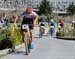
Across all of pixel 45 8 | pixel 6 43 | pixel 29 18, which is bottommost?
pixel 6 43

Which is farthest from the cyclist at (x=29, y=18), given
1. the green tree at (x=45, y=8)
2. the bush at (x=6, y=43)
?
the green tree at (x=45, y=8)

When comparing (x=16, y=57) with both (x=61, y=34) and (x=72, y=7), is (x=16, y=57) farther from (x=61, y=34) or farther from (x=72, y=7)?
(x=72, y=7)

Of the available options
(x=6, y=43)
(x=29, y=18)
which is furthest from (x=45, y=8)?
(x=29, y=18)

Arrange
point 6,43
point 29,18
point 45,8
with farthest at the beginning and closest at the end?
point 45,8 → point 6,43 → point 29,18

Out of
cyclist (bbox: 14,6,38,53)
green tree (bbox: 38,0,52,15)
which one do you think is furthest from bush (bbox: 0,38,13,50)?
green tree (bbox: 38,0,52,15)

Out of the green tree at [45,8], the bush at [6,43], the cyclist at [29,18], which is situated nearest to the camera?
the cyclist at [29,18]

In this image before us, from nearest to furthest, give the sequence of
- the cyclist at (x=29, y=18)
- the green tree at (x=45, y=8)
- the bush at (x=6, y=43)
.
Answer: the cyclist at (x=29, y=18), the bush at (x=6, y=43), the green tree at (x=45, y=8)

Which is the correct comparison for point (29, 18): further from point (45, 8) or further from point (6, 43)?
point (45, 8)

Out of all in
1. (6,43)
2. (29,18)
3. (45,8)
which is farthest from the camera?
(45,8)

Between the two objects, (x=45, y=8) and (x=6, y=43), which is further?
(x=45, y=8)

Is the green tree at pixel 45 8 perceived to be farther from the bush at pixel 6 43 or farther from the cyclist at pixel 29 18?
the cyclist at pixel 29 18

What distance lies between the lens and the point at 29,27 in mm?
14711

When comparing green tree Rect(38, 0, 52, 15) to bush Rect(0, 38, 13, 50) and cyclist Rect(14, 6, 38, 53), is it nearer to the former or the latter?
bush Rect(0, 38, 13, 50)

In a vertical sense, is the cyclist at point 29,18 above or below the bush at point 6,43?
above
